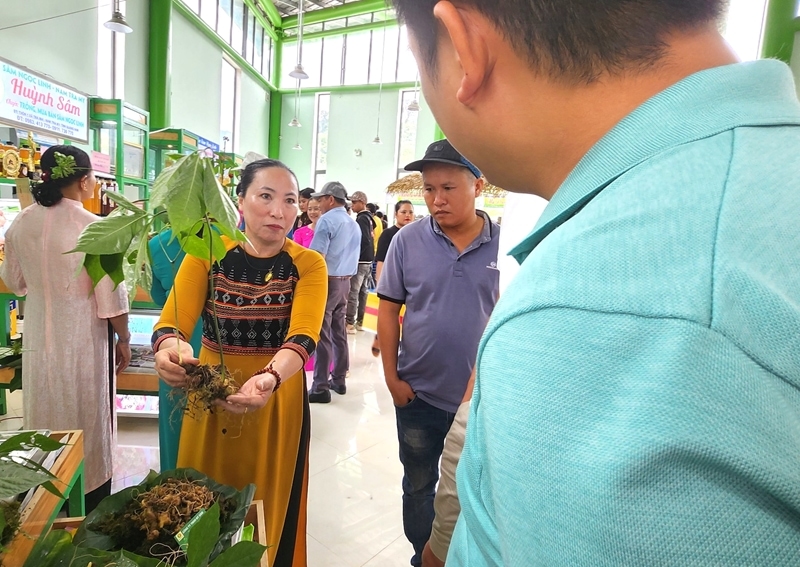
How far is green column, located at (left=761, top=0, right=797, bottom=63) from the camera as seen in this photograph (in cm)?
479

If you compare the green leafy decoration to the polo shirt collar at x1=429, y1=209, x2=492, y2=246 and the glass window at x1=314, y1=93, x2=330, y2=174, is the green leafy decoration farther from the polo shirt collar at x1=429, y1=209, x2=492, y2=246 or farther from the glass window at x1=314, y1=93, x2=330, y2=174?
the glass window at x1=314, y1=93, x2=330, y2=174

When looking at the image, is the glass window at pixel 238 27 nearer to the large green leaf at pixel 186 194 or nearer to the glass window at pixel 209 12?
the glass window at pixel 209 12

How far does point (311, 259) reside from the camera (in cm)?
166

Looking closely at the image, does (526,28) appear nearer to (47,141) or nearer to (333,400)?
(333,400)

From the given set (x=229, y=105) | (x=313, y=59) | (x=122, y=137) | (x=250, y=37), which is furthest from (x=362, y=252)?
(x=313, y=59)

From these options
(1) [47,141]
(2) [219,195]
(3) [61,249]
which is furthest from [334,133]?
(2) [219,195]

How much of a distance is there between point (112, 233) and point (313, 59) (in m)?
14.9

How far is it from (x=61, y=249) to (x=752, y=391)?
244 cm

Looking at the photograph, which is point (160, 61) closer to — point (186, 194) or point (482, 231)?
point (482, 231)

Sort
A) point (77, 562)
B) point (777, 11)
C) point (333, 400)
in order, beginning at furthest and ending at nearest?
point (777, 11)
point (333, 400)
point (77, 562)

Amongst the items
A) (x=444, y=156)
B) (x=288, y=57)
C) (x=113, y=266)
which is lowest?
(x=113, y=266)

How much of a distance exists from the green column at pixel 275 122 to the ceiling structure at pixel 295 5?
226 cm

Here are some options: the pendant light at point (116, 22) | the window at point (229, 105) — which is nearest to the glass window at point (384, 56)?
the window at point (229, 105)

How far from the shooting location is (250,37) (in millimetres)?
12430
